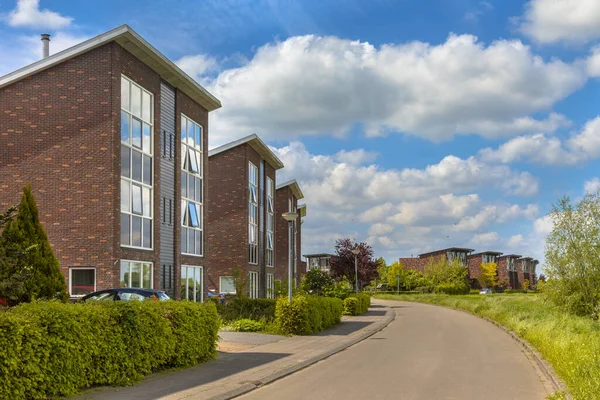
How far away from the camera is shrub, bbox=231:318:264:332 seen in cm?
2273

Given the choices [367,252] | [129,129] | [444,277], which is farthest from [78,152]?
[444,277]

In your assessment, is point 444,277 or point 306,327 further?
point 444,277

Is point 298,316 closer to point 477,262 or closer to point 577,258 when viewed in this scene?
point 577,258

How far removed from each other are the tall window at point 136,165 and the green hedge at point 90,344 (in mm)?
14099

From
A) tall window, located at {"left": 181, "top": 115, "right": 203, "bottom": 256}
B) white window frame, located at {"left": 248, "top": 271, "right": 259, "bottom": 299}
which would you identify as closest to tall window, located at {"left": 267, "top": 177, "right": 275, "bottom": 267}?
white window frame, located at {"left": 248, "top": 271, "right": 259, "bottom": 299}

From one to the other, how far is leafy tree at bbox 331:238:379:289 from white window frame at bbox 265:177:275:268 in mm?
5913

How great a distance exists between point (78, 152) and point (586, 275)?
21538mm

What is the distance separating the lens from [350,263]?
185 ft

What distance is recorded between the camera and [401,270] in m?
102

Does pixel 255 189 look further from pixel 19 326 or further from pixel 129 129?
pixel 19 326

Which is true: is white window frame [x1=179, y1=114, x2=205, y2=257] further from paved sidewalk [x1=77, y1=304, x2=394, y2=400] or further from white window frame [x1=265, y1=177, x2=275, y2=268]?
white window frame [x1=265, y1=177, x2=275, y2=268]

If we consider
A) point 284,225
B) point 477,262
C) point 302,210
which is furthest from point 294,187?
point 477,262

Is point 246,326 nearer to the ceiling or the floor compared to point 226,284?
nearer to the floor

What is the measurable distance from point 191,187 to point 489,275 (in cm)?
9106
